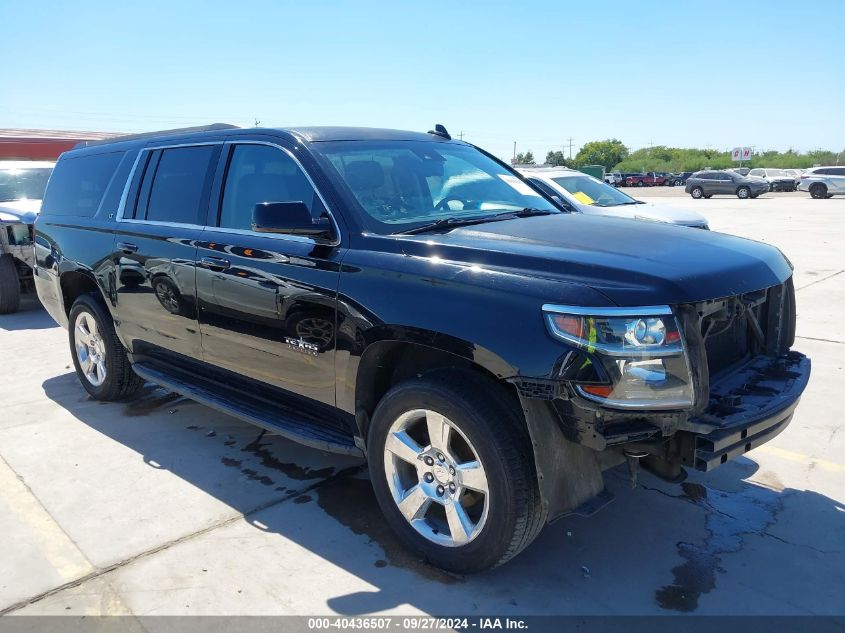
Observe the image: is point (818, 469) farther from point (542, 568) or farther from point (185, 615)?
A: point (185, 615)

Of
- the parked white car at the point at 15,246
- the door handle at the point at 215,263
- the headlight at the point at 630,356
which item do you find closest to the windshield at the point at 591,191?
the door handle at the point at 215,263

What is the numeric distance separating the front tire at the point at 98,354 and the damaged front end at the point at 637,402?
12.3 ft

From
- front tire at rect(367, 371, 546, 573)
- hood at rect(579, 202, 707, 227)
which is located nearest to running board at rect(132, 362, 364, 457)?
front tire at rect(367, 371, 546, 573)

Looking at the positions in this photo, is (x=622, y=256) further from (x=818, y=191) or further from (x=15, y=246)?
(x=818, y=191)

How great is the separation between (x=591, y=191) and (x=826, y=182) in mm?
29137

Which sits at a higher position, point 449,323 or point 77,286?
point 449,323

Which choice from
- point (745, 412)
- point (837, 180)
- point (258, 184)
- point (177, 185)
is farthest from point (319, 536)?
point (837, 180)

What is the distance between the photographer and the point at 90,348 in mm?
5559

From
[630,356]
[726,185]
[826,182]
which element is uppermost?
[826,182]

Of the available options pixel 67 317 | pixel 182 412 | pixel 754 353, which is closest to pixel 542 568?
pixel 754 353

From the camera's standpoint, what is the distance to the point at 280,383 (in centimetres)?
371

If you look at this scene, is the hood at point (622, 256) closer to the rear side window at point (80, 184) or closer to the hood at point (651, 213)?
the rear side window at point (80, 184)

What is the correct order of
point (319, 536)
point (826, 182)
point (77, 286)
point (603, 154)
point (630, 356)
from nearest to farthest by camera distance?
point (630, 356) → point (319, 536) → point (77, 286) → point (826, 182) → point (603, 154)

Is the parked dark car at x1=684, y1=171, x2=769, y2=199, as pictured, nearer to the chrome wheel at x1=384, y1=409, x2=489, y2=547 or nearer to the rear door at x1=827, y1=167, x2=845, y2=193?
the rear door at x1=827, y1=167, x2=845, y2=193
